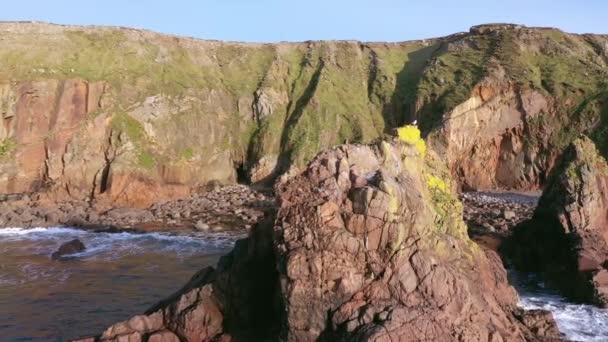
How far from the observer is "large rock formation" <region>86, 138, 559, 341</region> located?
10641 mm

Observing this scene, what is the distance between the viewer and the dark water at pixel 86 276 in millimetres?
18266

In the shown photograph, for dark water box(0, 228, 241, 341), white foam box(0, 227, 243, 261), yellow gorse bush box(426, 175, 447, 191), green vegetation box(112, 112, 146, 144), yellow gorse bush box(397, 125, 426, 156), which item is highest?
green vegetation box(112, 112, 146, 144)

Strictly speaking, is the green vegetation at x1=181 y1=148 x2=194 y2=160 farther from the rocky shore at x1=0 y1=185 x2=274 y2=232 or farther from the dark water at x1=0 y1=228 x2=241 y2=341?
the dark water at x1=0 y1=228 x2=241 y2=341

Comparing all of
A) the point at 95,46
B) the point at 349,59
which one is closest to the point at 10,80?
the point at 95,46

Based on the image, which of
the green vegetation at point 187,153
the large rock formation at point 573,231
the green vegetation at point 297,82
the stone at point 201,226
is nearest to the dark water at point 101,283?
the large rock formation at point 573,231

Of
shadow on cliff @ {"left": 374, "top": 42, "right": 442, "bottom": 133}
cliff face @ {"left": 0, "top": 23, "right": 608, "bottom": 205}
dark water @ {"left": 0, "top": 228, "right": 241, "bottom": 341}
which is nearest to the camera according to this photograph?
dark water @ {"left": 0, "top": 228, "right": 241, "bottom": 341}

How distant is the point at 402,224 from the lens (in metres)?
11.5

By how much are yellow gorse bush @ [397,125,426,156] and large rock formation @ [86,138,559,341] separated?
1.37 feet

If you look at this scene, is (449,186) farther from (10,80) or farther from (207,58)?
(207,58)

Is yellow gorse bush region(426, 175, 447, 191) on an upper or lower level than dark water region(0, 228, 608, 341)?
upper

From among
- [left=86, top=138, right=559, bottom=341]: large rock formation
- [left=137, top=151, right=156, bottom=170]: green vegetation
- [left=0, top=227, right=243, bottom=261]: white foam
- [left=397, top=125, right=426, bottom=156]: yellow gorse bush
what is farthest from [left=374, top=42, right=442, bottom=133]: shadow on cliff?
[left=86, top=138, right=559, bottom=341]: large rock formation

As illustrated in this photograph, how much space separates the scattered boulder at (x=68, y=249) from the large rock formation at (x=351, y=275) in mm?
17091

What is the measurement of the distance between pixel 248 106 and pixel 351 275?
149ft

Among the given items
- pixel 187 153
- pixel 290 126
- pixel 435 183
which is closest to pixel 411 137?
pixel 435 183
